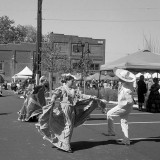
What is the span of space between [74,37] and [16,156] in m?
72.6

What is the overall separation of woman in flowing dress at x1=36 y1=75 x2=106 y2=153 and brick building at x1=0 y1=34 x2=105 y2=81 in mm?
69063

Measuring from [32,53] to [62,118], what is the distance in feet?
240

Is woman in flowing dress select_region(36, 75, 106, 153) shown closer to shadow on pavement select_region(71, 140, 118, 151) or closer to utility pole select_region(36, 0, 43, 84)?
shadow on pavement select_region(71, 140, 118, 151)

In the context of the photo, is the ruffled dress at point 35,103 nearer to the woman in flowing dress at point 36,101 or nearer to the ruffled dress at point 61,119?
the woman in flowing dress at point 36,101

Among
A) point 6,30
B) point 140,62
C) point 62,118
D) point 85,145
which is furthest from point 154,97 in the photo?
point 6,30

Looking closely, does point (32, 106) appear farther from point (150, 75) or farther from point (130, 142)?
point (150, 75)

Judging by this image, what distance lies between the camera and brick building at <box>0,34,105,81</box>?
77.9m

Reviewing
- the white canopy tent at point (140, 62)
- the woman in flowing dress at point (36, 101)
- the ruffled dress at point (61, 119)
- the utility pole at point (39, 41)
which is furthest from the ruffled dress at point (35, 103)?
the utility pole at point (39, 41)

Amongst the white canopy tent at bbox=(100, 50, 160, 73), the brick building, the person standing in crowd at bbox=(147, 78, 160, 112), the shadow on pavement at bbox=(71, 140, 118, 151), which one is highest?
the brick building

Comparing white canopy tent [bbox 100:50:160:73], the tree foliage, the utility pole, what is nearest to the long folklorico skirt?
white canopy tent [bbox 100:50:160:73]

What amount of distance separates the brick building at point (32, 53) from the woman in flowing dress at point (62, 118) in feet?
227

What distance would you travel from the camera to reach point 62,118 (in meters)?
7.83

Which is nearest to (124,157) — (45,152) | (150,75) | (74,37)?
(45,152)

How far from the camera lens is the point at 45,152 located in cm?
739
